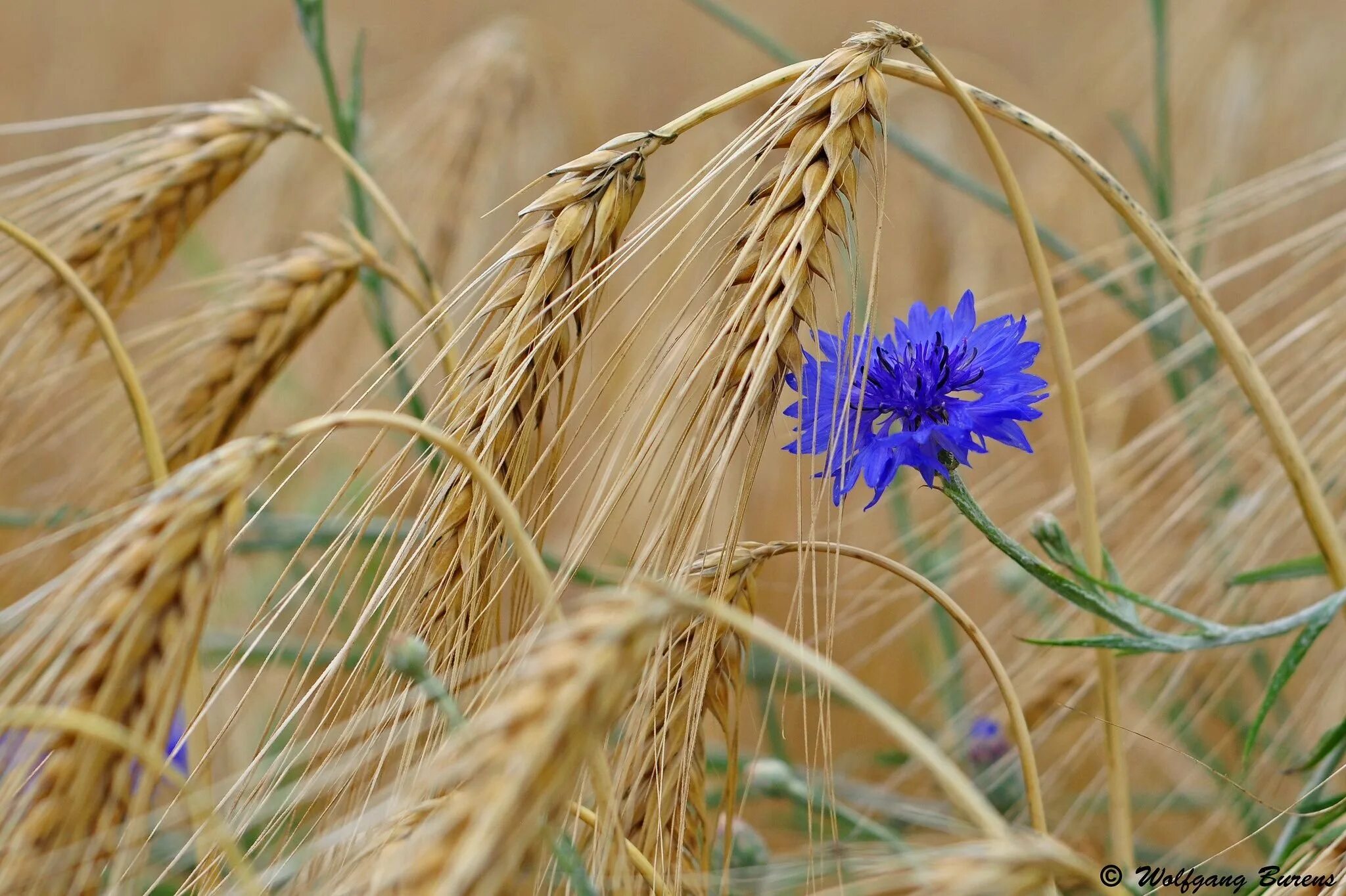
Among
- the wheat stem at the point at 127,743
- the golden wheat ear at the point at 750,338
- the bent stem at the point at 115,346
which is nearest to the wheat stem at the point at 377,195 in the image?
the bent stem at the point at 115,346

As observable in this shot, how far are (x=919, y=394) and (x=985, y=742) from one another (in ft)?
1.87

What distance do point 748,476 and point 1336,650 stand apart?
0.52 metres

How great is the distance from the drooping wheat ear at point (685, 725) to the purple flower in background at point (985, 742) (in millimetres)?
470

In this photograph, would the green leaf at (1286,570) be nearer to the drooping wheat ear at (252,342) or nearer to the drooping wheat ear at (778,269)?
the drooping wheat ear at (778,269)

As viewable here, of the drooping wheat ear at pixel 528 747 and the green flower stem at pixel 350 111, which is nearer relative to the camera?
the drooping wheat ear at pixel 528 747

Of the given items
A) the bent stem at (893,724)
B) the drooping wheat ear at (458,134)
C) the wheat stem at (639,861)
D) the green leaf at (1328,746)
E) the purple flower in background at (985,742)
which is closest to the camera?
the bent stem at (893,724)

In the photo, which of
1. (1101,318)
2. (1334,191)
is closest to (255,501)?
(1101,318)

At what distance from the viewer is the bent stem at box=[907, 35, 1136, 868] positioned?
0.39 meters

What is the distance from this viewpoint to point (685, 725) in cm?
37

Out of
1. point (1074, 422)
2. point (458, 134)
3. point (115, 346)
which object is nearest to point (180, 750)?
point (115, 346)

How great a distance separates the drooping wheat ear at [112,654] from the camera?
27cm

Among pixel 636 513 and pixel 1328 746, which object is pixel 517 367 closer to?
pixel 1328 746

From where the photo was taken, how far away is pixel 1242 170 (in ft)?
4.35

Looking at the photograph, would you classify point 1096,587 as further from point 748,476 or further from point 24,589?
point 24,589
